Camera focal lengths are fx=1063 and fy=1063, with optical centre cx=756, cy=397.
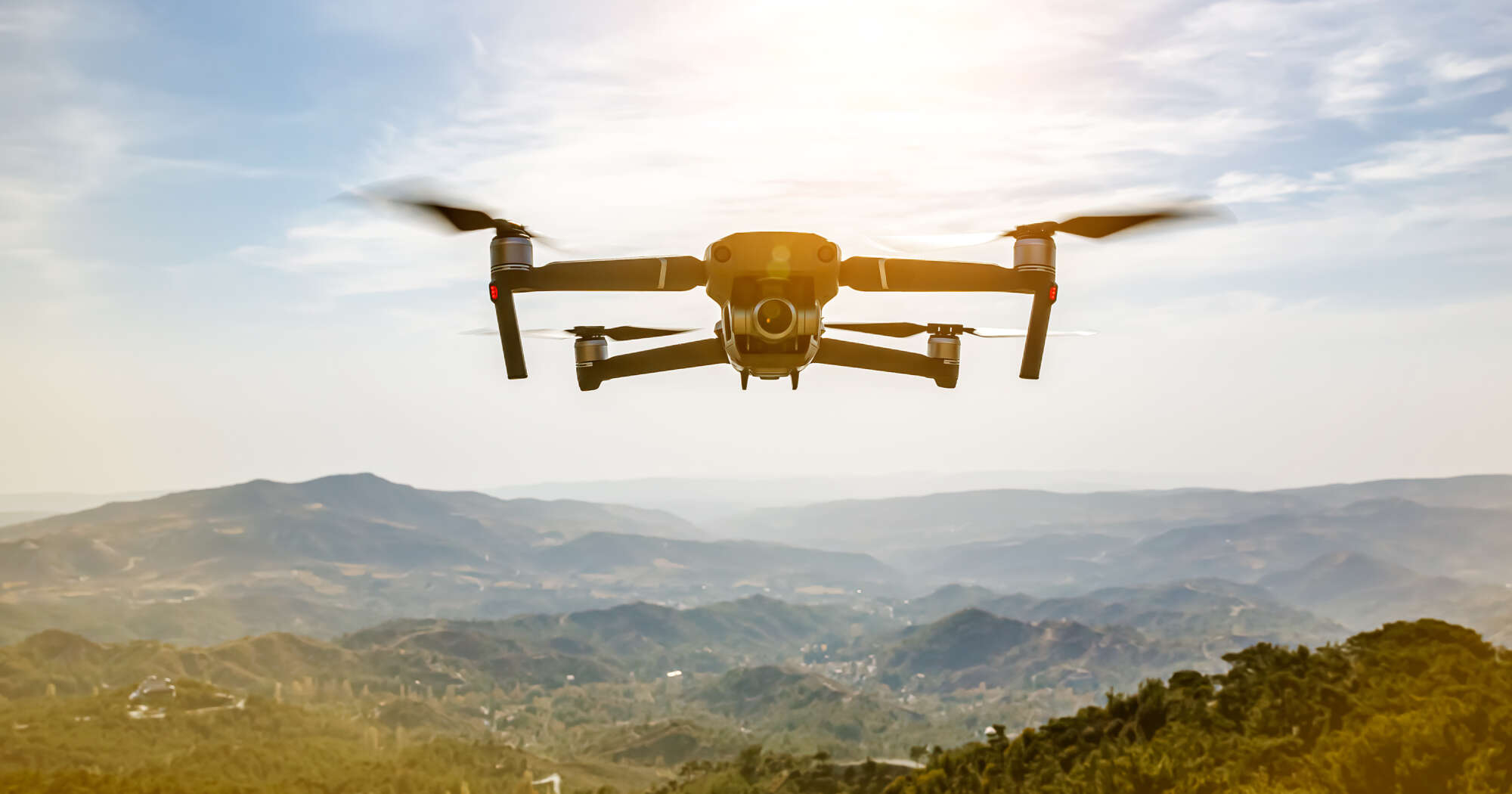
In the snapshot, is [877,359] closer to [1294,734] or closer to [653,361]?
[653,361]

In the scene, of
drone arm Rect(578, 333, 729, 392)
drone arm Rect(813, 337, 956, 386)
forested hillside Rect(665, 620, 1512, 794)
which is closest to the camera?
drone arm Rect(578, 333, 729, 392)

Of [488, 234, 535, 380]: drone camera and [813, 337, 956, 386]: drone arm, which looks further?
[813, 337, 956, 386]: drone arm

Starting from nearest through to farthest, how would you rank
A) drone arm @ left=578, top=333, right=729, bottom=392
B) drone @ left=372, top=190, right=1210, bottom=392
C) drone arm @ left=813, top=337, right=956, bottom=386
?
drone @ left=372, top=190, right=1210, bottom=392
drone arm @ left=578, top=333, right=729, bottom=392
drone arm @ left=813, top=337, right=956, bottom=386

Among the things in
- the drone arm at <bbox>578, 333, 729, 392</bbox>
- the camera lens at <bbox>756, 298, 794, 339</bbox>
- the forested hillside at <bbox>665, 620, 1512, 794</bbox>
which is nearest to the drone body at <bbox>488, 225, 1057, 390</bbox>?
the camera lens at <bbox>756, 298, 794, 339</bbox>

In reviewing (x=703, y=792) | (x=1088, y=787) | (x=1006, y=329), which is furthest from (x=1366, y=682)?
(x=703, y=792)

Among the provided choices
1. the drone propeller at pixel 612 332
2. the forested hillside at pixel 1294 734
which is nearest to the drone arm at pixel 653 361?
the drone propeller at pixel 612 332

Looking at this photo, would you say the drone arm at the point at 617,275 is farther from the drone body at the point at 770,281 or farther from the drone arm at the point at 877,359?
the drone arm at the point at 877,359

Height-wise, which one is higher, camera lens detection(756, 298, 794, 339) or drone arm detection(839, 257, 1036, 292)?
drone arm detection(839, 257, 1036, 292)

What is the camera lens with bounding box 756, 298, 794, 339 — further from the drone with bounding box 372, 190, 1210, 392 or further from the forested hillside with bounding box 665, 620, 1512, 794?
the forested hillside with bounding box 665, 620, 1512, 794
